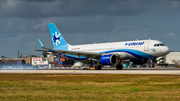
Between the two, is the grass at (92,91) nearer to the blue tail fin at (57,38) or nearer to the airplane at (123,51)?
the airplane at (123,51)

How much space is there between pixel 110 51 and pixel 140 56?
269 inches

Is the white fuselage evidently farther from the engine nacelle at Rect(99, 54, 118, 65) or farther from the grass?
the grass

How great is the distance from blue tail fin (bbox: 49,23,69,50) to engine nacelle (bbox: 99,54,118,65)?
18371 mm

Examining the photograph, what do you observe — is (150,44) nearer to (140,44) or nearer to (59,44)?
(140,44)

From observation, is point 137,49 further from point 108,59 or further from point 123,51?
point 108,59

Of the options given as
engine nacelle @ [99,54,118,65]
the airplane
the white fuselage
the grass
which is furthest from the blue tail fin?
the grass

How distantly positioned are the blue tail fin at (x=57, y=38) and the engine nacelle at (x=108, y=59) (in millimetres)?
18371

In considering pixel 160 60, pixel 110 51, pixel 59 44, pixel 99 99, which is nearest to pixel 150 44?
pixel 110 51

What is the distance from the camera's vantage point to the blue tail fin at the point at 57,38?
7372 cm

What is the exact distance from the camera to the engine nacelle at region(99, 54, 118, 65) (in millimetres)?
56028

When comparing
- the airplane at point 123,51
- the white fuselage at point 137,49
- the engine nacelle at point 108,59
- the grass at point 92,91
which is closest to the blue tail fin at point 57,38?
the airplane at point 123,51

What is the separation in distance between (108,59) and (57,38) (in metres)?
22.9

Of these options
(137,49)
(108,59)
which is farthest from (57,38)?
(137,49)

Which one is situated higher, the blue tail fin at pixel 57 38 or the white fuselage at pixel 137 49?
the blue tail fin at pixel 57 38
